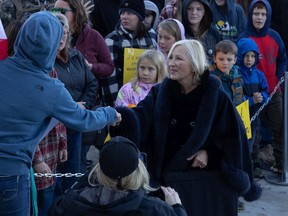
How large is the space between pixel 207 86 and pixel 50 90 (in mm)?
Result: 1140

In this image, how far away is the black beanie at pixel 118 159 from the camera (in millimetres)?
2707

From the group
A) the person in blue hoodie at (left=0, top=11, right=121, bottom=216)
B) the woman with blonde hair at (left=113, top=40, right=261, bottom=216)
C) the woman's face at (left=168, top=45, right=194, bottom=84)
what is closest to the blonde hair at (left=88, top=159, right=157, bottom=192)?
the person in blue hoodie at (left=0, top=11, right=121, bottom=216)

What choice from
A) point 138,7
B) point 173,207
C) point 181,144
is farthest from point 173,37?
point 173,207

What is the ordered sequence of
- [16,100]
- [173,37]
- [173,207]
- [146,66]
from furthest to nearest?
[173,37], [146,66], [16,100], [173,207]

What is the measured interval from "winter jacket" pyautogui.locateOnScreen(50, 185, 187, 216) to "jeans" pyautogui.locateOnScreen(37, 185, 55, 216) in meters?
1.57

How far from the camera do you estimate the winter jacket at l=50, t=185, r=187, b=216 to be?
264 centimetres

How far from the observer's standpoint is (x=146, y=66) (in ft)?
17.0

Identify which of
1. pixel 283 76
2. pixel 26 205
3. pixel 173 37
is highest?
pixel 173 37

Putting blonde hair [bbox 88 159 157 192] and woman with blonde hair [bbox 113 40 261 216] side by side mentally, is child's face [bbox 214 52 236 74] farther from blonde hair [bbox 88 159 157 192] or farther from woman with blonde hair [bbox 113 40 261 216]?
blonde hair [bbox 88 159 157 192]

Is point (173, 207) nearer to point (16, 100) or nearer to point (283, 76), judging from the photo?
point (16, 100)

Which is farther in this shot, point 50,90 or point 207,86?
point 207,86

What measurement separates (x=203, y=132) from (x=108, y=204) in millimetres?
1393

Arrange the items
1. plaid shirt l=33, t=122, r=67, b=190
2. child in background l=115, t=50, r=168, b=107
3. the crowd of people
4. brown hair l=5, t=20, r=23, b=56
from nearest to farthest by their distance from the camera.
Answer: the crowd of people
brown hair l=5, t=20, r=23, b=56
plaid shirt l=33, t=122, r=67, b=190
child in background l=115, t=50, r=168, b=107

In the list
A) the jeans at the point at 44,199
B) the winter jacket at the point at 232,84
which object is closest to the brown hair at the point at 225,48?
the winter jacket at the point at 232,84
